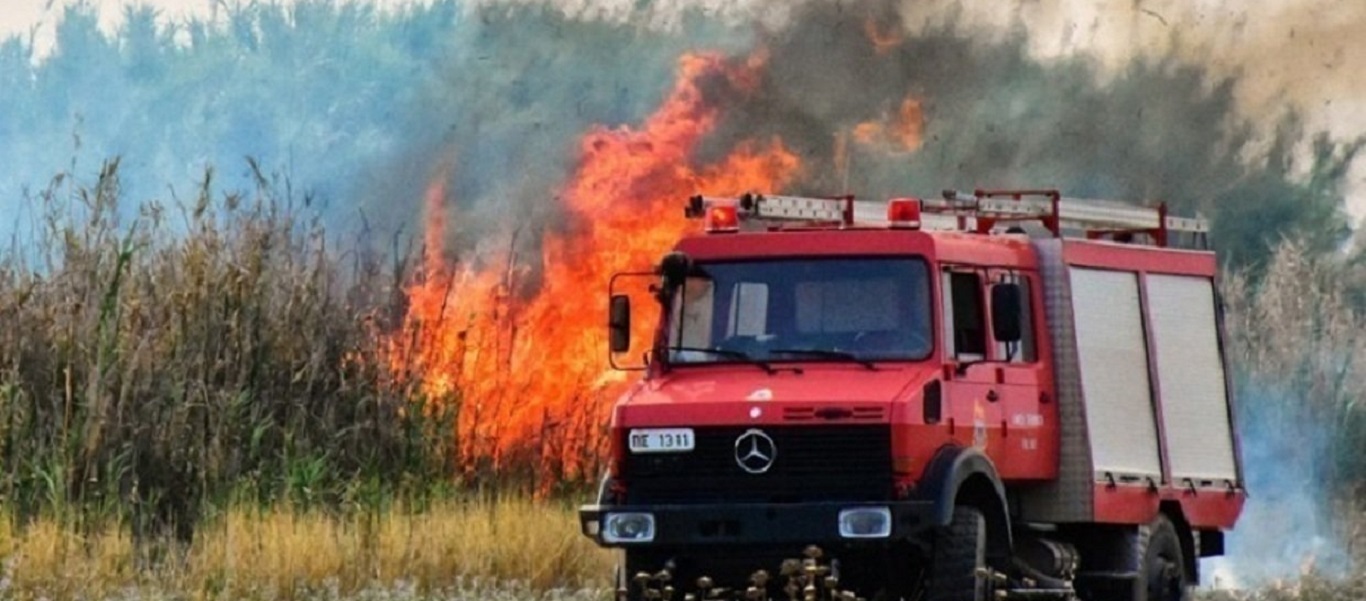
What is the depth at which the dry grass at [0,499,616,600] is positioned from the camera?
21.0 metres

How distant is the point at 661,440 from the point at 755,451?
1.88 ft

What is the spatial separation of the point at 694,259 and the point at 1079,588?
363 cm

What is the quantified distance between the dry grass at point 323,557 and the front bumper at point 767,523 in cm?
255

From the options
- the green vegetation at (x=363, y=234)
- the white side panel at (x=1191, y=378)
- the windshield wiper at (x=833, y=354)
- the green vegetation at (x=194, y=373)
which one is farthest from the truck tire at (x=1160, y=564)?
the green vegetation at (x=194, y=373)

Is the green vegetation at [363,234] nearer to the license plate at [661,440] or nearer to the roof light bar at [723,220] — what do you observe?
the license plate at [661,440]

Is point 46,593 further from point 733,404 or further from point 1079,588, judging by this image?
point 1079,588

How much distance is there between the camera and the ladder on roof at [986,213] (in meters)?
21.5

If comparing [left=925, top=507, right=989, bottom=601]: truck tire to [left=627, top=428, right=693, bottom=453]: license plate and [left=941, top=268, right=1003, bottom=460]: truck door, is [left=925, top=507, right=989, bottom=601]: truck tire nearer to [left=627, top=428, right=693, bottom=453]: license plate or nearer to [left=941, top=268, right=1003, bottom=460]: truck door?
[left=941, top=268, right=1003, bottom=460]: truck door

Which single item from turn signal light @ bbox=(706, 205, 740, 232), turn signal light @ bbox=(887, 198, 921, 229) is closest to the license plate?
turn signal light @ bbox=(706, 205, 740, 232)

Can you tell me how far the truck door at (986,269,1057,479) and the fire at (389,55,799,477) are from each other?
216 inches

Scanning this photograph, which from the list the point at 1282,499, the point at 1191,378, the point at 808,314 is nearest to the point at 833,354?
the point at 808,314

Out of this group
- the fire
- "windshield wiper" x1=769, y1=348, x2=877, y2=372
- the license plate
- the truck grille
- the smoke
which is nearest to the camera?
the truck grille

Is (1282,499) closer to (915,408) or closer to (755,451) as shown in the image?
(915,408)

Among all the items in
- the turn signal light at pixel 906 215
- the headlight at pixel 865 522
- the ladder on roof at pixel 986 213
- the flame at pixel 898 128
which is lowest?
the headlight at pixel 865 522
